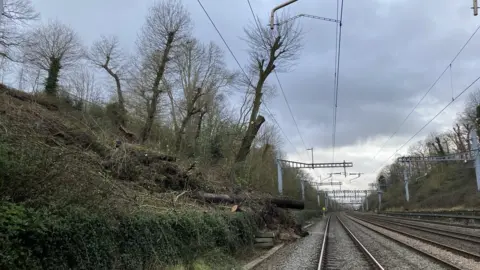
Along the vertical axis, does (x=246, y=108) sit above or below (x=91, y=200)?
above

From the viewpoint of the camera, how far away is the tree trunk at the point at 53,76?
32.4 m

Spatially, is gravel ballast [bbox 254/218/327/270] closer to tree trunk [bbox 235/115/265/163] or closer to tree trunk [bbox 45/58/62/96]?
tree trunk [bbox 235/115/265/163]

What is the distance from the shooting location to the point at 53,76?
34594mm

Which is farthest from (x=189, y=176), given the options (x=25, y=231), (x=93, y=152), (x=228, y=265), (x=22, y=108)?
(x=25, y=231)

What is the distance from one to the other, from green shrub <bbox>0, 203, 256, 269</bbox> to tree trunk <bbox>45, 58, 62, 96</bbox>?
24031 millimetres

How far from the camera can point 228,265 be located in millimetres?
12727

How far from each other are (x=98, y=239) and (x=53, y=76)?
31.1 metres

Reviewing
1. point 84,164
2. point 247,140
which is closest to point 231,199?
point 84,164

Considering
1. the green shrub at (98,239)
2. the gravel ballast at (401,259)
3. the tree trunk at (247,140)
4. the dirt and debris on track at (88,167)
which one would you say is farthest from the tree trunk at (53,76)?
the gravel ballast at (401,259)

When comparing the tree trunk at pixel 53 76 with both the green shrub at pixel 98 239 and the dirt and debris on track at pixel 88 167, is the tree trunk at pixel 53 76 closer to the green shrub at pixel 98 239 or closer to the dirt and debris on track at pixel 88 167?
the dirt and debris on track at pixel 88 167

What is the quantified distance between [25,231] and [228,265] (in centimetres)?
802

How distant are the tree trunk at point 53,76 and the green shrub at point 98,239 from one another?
78.8 ft

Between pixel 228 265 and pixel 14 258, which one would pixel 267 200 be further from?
pixel 14 258

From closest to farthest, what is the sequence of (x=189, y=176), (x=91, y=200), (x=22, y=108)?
(x=91, y=200) < (x=22, y=108) < (x=189, y=176)
